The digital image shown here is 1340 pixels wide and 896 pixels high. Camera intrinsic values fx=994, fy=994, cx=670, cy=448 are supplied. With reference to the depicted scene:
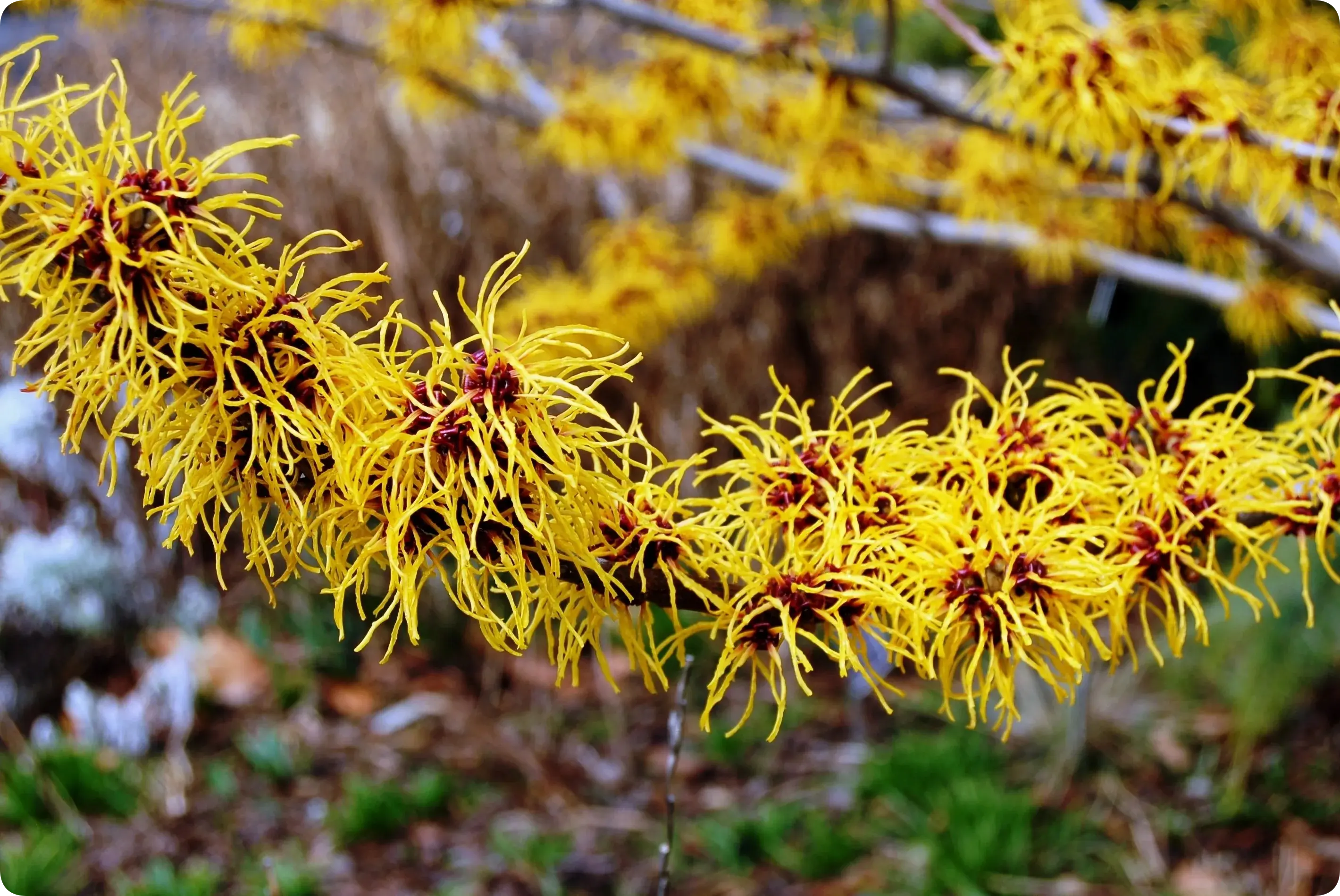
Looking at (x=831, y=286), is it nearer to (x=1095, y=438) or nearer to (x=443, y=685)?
(x=443, y=685)

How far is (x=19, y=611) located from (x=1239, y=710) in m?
3.95

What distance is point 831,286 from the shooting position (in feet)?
14.0

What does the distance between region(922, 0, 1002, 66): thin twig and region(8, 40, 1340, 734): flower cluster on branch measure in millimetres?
717

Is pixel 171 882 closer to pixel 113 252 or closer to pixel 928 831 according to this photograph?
pixel 928 831

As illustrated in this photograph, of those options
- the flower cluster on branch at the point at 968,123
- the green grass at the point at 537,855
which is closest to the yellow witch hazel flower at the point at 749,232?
the flower cluster on branch at the point at 968,123

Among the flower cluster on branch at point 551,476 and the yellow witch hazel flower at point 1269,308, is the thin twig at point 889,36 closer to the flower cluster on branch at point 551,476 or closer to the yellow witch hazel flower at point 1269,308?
the flower cluster on branch at point 551,476

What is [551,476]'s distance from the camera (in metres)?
0.77

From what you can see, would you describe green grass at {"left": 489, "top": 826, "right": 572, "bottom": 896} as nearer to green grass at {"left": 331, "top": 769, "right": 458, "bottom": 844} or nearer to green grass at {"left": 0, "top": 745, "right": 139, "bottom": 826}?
green grass at {"left": 331, "top": 769, "right": 458, "bottom": 844}

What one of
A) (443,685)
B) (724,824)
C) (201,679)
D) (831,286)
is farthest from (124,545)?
(831,286)

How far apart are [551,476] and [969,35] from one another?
119 cm

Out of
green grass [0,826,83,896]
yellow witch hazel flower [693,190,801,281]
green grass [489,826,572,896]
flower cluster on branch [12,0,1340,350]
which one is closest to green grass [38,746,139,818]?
green grass [0,826,83,896]

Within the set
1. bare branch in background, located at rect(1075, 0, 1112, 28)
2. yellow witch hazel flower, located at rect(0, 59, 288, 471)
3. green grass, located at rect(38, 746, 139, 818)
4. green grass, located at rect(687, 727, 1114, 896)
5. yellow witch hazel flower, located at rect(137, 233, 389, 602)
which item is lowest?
green grass, located at rect(687, 727, 1114, 896)

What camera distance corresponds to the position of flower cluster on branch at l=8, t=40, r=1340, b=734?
2.38 ft

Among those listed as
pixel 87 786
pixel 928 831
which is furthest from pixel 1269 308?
pixel 87 786
